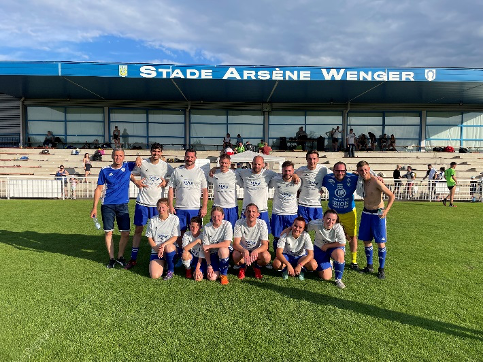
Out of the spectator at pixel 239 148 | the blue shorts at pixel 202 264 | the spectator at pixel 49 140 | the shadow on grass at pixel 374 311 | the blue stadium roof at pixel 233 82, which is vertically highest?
the blue stadium roof at pixel 233 82

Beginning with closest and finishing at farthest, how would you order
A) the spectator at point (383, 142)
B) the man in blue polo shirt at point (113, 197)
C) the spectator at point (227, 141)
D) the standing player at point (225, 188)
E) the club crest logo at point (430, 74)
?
the man in blue polo shirt at point (113, 197) < the standing player at point (225, 188) < the club crest logo at point (430, 74) < the spectator at point (227, 141) < the spectator at point (383, 142)

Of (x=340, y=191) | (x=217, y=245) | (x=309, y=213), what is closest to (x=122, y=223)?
(x=217, y=245)

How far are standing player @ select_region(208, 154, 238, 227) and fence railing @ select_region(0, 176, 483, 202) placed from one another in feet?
26.3

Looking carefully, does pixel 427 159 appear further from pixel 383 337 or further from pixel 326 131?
pixel 383 337

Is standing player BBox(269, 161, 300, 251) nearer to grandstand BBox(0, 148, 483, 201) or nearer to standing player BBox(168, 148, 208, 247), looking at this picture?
standing player BBox(168, 148, 208, 247)

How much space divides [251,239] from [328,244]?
1161mm

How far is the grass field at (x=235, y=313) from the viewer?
9.31 ft

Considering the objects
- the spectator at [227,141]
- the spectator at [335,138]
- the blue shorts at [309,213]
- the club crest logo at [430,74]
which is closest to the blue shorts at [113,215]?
the blue shorts at [309,213]

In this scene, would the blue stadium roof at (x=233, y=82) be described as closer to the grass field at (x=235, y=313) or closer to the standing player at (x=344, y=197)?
the standing player at (x=344, y=197)

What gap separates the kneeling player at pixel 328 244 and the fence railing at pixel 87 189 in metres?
8.73

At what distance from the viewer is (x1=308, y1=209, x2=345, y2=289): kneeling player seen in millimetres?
4512

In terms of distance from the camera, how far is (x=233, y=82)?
15.7m

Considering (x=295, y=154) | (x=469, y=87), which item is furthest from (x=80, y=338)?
(x=469, y=87)

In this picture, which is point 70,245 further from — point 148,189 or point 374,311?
point 374,311
